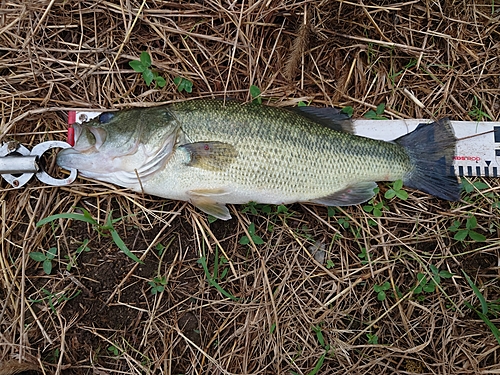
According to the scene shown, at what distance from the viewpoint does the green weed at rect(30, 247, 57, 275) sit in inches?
114

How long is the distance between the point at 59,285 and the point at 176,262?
896 mm

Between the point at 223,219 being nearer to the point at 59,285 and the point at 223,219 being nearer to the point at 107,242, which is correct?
the point at 107,242

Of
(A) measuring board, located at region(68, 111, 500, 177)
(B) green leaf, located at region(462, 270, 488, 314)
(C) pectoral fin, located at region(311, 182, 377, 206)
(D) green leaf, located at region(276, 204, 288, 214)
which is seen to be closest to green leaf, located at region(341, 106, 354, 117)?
(A) measuring board, located at region(68, 111, 500, 177)

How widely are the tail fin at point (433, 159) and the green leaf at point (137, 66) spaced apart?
2121mm

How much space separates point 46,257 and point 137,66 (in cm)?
164

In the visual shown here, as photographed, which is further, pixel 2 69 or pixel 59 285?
pixel 2 69

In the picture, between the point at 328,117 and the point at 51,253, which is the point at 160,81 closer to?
the point at 328,117

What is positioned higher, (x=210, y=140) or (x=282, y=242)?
(x=210, y=140)

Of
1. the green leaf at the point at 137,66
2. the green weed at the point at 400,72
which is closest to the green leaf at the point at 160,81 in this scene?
the green leaf at the point at 137,66

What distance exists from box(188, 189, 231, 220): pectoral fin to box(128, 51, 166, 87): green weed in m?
0.99

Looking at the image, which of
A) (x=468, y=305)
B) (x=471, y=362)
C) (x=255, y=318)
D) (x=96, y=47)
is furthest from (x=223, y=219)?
(x=471, y=362)

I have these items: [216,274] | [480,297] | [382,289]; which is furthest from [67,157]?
[480,297]

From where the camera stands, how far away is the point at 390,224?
10.2 ft

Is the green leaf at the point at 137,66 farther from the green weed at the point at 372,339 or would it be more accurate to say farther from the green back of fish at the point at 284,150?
the green weed at the point at 372,339
